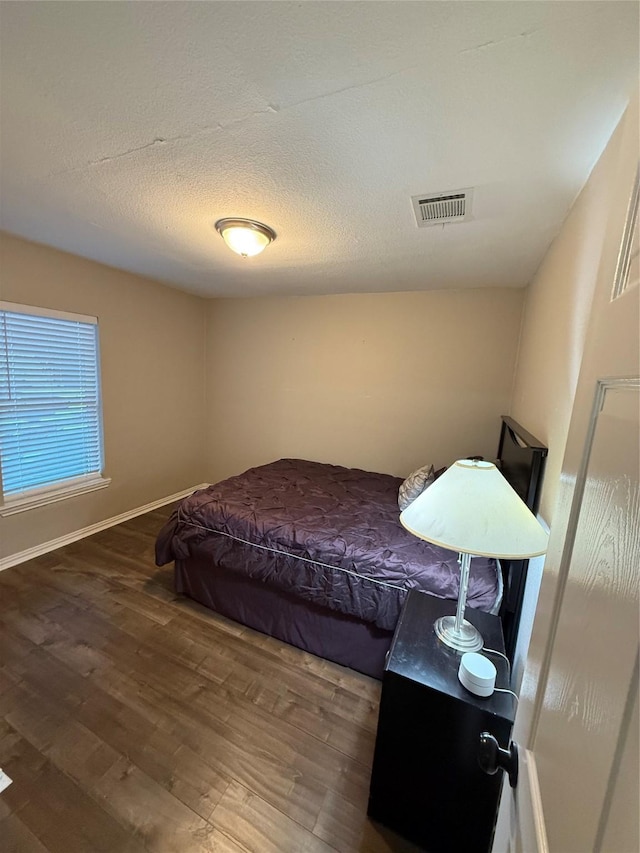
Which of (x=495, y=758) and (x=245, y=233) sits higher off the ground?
(x=245, y=233)

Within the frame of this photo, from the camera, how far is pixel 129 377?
3303mm

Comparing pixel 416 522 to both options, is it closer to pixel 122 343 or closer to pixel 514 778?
pixel 514 778

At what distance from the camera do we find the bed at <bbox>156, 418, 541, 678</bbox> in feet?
5.66

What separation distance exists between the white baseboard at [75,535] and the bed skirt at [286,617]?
1.32m

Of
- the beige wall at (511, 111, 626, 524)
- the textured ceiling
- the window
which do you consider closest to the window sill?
the window

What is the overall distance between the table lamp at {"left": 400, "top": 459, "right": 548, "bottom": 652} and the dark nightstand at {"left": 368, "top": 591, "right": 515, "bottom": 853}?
20 centimetres

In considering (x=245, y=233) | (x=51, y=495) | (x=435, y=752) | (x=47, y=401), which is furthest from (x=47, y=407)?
(x=435, y=752)

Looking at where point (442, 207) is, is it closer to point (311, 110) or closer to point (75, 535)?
point (311, 110)

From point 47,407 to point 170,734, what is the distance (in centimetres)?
248

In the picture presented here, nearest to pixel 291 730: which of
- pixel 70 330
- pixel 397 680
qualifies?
pixel 397 680

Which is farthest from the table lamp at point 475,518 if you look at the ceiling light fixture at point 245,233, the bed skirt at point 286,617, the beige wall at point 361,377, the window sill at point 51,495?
the window sill at point 51,495

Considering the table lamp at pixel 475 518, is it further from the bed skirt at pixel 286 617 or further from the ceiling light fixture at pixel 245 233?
the ceiling light fixture at pixel 245 233

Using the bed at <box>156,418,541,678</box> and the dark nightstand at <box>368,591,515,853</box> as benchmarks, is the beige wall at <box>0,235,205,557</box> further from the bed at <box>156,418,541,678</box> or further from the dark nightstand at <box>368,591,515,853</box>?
the dark nightstand at <box>368,591,515,853</box>

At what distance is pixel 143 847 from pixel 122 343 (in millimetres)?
3271
